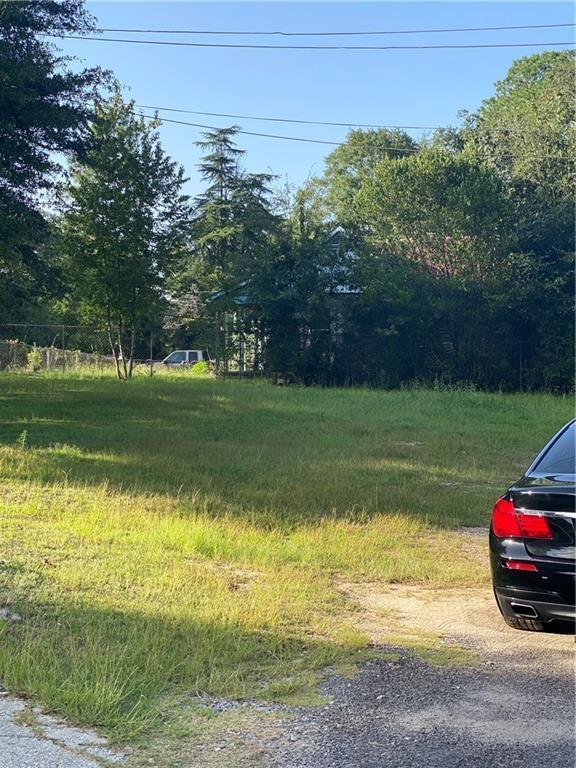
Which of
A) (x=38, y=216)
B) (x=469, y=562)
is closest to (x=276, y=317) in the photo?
(x=38, y=216)

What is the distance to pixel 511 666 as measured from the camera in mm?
4090

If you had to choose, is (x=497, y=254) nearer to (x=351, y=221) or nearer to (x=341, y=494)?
(x=351, y=221)

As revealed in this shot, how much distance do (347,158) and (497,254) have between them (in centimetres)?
3021

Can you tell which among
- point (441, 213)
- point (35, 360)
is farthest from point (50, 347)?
point (441, 213)

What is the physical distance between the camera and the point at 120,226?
2764 centimetres

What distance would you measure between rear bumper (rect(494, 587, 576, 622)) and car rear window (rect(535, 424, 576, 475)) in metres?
0.74

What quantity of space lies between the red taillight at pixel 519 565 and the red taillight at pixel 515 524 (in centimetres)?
13

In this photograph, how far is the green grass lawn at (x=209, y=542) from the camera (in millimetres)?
3943

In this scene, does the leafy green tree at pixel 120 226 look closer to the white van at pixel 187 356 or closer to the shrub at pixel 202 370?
the shrub at pixel 202 370

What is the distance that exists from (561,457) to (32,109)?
11.7m

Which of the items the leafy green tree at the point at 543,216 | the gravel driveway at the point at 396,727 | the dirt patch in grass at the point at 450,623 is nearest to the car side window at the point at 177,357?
the leafy green tree at the point at 543,216

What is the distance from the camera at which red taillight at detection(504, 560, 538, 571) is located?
3.95m

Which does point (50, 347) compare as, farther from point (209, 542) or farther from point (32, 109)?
point (209, 542)

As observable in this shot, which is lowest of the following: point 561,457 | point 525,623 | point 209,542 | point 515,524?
point 209,542
